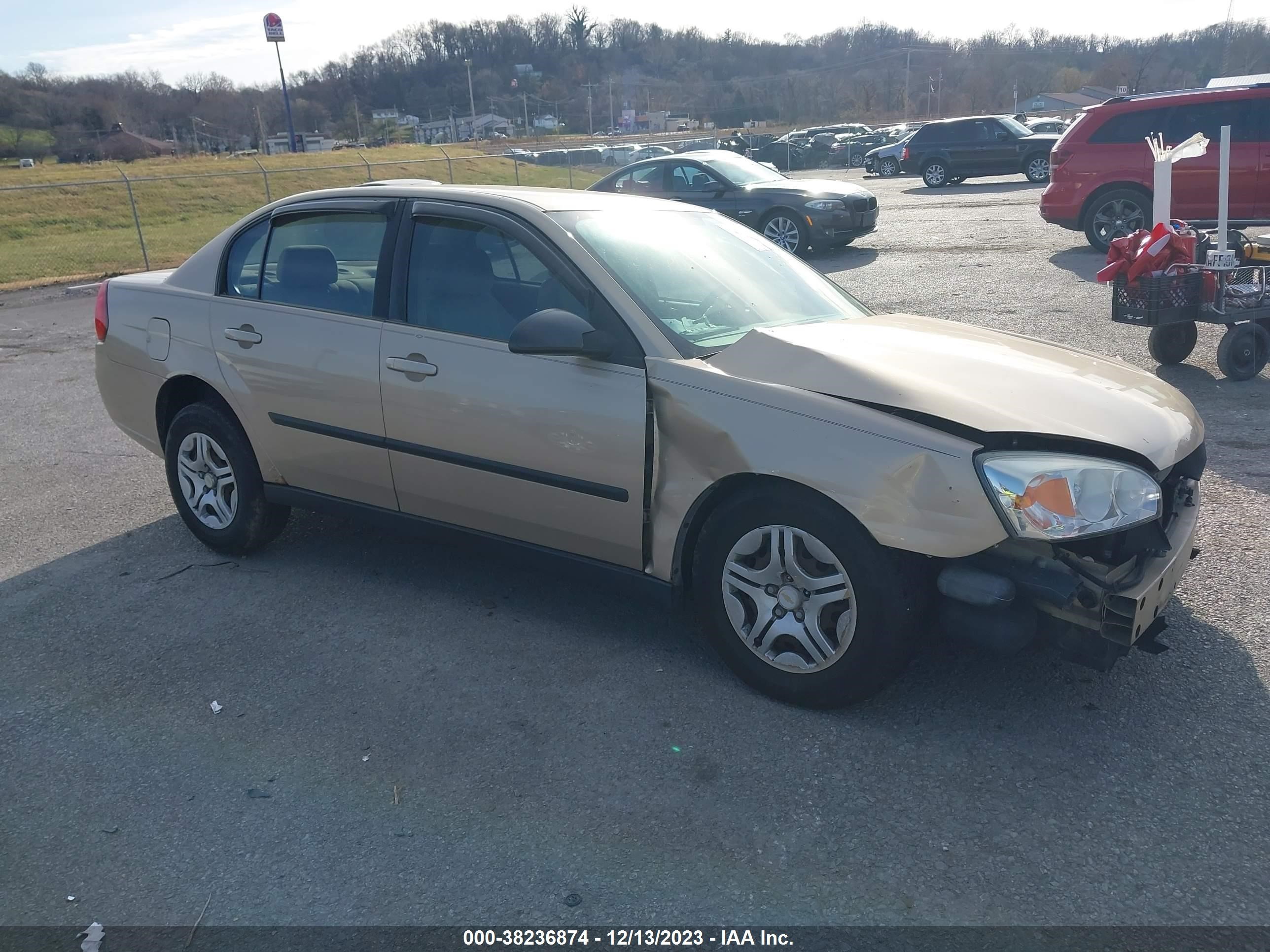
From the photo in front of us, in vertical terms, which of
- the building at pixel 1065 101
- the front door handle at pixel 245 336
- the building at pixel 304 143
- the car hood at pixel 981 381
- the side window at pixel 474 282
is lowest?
the car hood at pixel 981 381

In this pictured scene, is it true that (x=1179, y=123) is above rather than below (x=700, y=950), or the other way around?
above

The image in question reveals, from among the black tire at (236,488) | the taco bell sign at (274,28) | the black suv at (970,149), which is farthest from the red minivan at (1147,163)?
the taco bell sign at (274,28)

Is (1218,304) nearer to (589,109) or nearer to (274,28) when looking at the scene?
(274,28)

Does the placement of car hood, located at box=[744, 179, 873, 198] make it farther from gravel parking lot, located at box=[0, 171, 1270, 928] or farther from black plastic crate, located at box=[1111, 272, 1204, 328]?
gravel parking lot, located at box=[0, 171, 1270, 928]

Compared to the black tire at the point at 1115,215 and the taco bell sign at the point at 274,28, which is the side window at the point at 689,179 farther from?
the taco bell sign at the point at 274,28

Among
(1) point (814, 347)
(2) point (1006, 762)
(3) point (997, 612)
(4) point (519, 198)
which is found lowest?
(2) point (1006, 762)

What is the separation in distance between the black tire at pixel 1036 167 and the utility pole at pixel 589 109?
192ft

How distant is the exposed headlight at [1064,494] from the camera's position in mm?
3010

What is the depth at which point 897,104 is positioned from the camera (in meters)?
91.9

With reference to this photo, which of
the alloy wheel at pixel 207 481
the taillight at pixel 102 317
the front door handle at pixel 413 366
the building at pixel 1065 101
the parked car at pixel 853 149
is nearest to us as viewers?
the front door handle at pixel 413 366

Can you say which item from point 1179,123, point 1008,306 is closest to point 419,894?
point 1008,306

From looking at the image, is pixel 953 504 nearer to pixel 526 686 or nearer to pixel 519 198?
pixel 526 686

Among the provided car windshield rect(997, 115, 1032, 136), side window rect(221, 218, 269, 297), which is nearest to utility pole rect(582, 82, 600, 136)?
car windshield rect(997, 115, 1032, 136)

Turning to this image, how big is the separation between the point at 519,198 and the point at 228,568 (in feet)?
7.43
